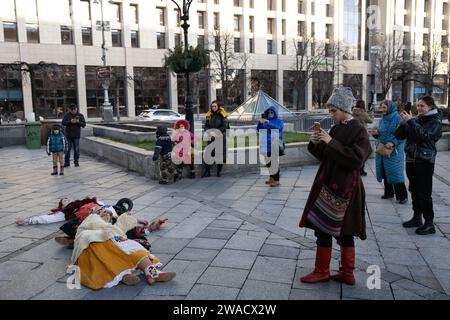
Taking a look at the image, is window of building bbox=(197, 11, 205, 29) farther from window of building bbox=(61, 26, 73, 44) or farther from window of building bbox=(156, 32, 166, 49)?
window of building bbox=(61, 26, 73, 44)

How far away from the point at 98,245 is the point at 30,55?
43352 mm

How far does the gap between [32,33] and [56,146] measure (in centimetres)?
3651

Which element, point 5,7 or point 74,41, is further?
point 74,41

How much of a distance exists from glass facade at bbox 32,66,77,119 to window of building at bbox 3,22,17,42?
4.05 m

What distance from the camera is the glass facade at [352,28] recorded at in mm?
63153

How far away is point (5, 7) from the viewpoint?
40.8m

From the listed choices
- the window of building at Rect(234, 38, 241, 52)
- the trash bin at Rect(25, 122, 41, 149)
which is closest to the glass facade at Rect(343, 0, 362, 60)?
the window of building at Rect(234, 38, 241, 52)

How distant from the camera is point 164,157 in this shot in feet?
31.2

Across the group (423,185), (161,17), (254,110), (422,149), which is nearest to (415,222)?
(423,185)

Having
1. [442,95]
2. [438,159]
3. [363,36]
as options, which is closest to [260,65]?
[363,36]

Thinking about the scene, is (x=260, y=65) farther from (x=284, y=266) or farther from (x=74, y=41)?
(x=284, y=266)

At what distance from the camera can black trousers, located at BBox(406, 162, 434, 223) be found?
568 centimetres

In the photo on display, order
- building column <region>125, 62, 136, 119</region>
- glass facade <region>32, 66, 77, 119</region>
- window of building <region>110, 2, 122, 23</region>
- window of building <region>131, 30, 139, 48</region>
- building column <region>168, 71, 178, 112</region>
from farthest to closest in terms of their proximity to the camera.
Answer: building column <region>168, 71, 178, 112</region>, window of building <region>131, 30, 139, 48</region>, building column <region>125, 62, 136, 119</region>, window of building <region>110, 2, 122, 23</region>, glass facade <region>32, 66, 77, 119</region>

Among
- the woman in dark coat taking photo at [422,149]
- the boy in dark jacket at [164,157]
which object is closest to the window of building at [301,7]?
the boy in dark jacket at [164,157]
